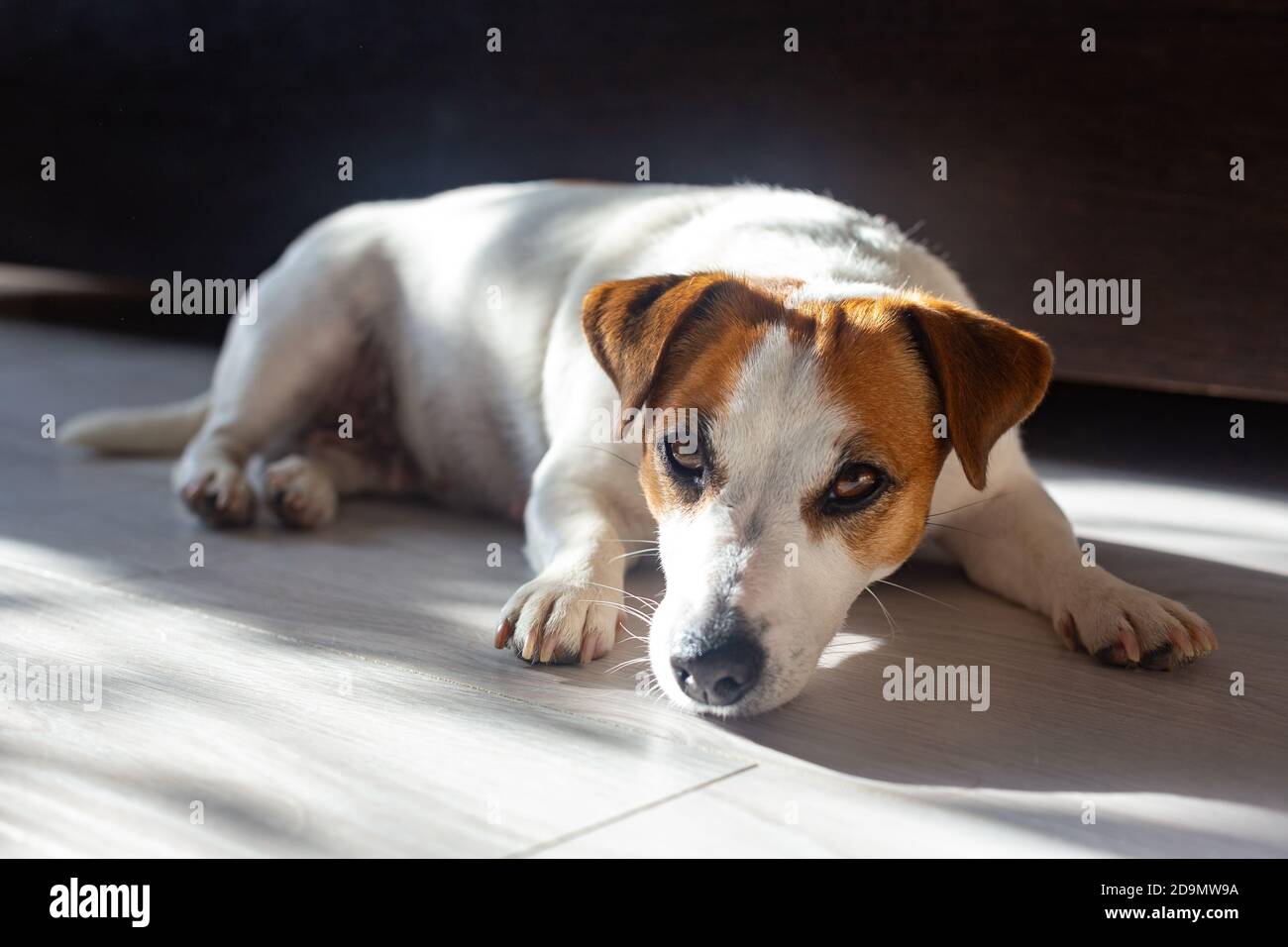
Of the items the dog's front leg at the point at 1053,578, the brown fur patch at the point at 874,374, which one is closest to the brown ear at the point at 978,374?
the brown fur patch at the point at 874,374

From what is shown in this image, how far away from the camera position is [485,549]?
2891 millimetres

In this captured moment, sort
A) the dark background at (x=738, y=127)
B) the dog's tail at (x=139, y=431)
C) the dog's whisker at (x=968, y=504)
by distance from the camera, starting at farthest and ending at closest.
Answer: the dog's tail at (x=139, y=431) → the dark background at (x=738, y=127) → the dog's whisker at (x=968, y=504)

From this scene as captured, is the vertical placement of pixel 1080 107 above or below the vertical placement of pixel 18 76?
below

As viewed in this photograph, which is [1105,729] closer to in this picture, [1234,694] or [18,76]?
[1234,694]

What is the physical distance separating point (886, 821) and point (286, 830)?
0.71 metres

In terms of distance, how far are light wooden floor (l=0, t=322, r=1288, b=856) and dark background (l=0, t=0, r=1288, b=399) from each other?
1087 mm

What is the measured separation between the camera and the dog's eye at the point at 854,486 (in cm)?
200

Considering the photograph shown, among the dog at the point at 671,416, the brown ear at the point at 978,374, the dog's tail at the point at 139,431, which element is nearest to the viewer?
the dog at the point at 671,416

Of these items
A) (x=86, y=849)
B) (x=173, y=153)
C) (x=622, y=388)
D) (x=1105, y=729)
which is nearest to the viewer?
(x=86, y=849)

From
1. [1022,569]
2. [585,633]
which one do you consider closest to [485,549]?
[585,633]

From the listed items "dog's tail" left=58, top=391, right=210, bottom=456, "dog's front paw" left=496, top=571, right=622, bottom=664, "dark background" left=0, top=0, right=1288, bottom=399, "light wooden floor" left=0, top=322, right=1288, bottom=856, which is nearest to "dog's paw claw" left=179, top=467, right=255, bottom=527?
"light wooden floor" left=0, top=322, right=1288, bottom=856

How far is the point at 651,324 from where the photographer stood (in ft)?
7.23

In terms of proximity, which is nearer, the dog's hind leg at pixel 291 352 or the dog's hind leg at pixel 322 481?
the dog's hind leg at pixel 322 481

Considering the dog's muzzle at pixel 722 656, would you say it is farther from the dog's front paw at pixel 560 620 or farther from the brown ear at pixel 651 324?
the brown ear at pixel 651 324
